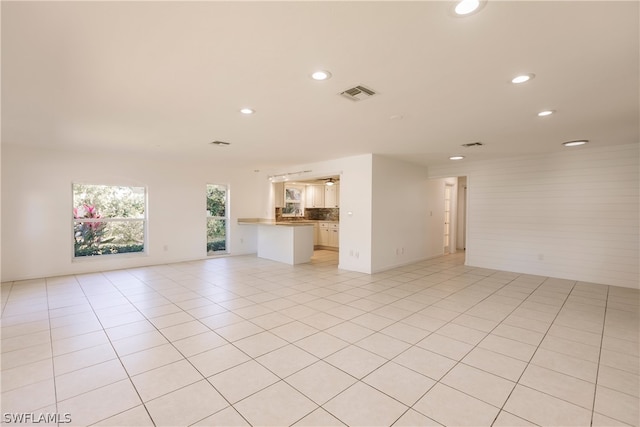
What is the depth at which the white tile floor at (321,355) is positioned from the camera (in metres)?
1.89

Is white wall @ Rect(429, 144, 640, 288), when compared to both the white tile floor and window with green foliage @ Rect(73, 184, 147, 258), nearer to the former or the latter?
the white tile floor

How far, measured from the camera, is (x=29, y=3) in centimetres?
154

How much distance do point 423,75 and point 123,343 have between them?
11.9 ft

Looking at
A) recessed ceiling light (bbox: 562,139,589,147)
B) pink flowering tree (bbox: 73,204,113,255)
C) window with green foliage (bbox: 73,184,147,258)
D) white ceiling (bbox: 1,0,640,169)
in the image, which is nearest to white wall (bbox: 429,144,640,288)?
recessed ceiling light (bbox: 562,139,589,147)

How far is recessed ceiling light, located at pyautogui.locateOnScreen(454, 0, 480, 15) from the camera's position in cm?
150

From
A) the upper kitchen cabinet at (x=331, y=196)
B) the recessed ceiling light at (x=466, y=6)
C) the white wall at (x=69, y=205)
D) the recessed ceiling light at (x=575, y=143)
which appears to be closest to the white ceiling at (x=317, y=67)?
the recessed ceiling light at (x=466, y=6)

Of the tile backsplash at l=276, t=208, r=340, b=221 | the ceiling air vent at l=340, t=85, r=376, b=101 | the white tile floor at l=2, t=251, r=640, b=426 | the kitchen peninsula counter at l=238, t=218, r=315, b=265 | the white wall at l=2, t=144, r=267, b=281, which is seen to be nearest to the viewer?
the white tile floor at l=2, t=251, r=640, b=426

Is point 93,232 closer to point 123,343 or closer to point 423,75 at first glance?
point 123,343

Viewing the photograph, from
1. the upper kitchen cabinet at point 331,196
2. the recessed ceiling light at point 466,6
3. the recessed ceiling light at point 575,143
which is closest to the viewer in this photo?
the recessed ceiling light at point 466,6

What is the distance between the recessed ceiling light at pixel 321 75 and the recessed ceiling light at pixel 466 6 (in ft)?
3.28

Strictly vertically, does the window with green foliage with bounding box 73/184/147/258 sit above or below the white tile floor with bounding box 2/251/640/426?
above

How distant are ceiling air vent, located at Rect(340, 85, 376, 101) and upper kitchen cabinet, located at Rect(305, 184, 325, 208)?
715 cm

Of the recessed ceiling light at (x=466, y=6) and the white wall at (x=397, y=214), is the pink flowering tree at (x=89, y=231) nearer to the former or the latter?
the white wall at (x=397, y=214)

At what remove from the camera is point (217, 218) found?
7836 mm
